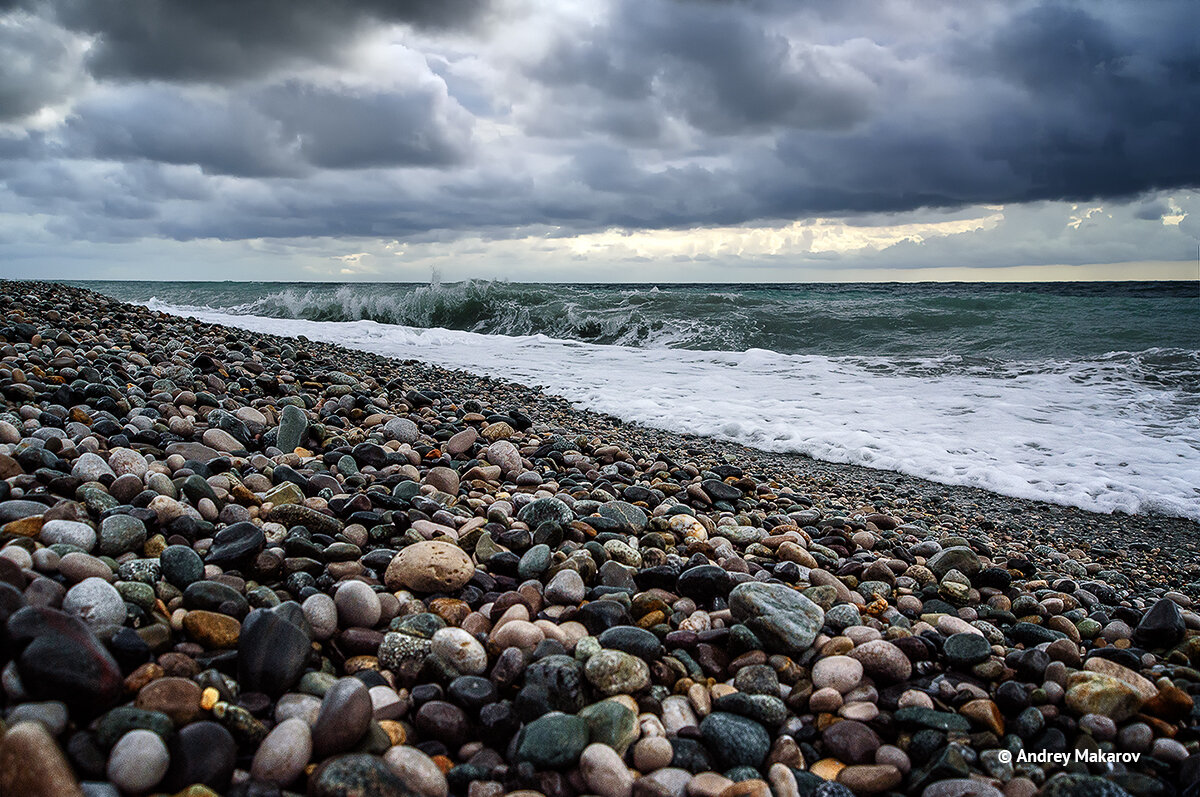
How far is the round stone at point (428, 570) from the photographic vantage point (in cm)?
191

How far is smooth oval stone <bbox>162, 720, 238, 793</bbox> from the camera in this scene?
3.60ft

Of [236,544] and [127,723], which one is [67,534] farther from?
[127,723]

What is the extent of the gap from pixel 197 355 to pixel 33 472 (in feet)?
8.46

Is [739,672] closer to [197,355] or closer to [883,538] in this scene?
[883,538]

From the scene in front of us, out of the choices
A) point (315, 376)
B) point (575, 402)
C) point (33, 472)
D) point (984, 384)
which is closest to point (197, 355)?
point (315, 376)

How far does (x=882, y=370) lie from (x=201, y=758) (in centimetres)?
972

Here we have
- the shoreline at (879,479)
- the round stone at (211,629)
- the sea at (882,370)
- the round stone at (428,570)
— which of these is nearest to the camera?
the round stone at (211,629)

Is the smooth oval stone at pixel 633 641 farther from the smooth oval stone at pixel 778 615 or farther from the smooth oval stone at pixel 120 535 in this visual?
the smooth oval stone at pixel 120 535

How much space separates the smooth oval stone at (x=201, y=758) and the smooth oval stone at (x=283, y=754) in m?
0.05

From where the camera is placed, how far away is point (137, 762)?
3.51 feet

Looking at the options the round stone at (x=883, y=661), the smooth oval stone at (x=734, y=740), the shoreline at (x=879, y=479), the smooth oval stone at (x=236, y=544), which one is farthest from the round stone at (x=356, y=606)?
the shoreline at (x=879, y=479)

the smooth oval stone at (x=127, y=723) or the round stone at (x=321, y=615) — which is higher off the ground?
the smooth oval stone at (x=127, y=723)

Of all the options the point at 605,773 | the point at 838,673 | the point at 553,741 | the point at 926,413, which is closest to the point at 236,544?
the point at 553,741

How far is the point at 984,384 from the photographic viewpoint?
8.25 metres
